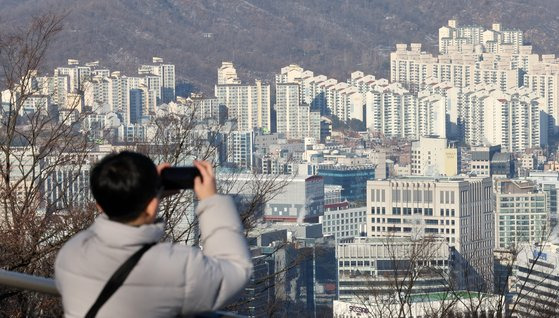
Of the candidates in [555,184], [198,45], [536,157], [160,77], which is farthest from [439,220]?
[198,45]

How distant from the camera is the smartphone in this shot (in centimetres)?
101

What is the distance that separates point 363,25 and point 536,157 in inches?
804

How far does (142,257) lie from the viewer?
0.98 metres

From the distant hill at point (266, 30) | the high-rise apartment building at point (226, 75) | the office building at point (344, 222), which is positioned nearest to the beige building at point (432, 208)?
the office building at point (344, 222)

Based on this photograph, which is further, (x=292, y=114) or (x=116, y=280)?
(x=292, y=114)

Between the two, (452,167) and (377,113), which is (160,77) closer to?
(377,113)

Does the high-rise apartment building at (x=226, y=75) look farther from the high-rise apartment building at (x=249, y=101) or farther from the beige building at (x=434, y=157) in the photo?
the beige building at (x=434, y=157)

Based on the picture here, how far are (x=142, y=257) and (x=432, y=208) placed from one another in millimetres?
23451

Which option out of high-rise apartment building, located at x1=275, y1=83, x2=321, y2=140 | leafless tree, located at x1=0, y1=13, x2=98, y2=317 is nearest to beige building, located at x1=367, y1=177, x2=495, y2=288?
high-rise apartment building, located at x1=275, y1=83, x2=321, y2=140

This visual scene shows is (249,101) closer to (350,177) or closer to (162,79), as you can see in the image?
(162,79)

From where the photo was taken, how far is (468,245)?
2289cm

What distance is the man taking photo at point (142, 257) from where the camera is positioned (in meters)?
0.97

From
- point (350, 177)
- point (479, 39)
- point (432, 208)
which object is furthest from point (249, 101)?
point (432, 208)

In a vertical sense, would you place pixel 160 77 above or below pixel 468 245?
above
